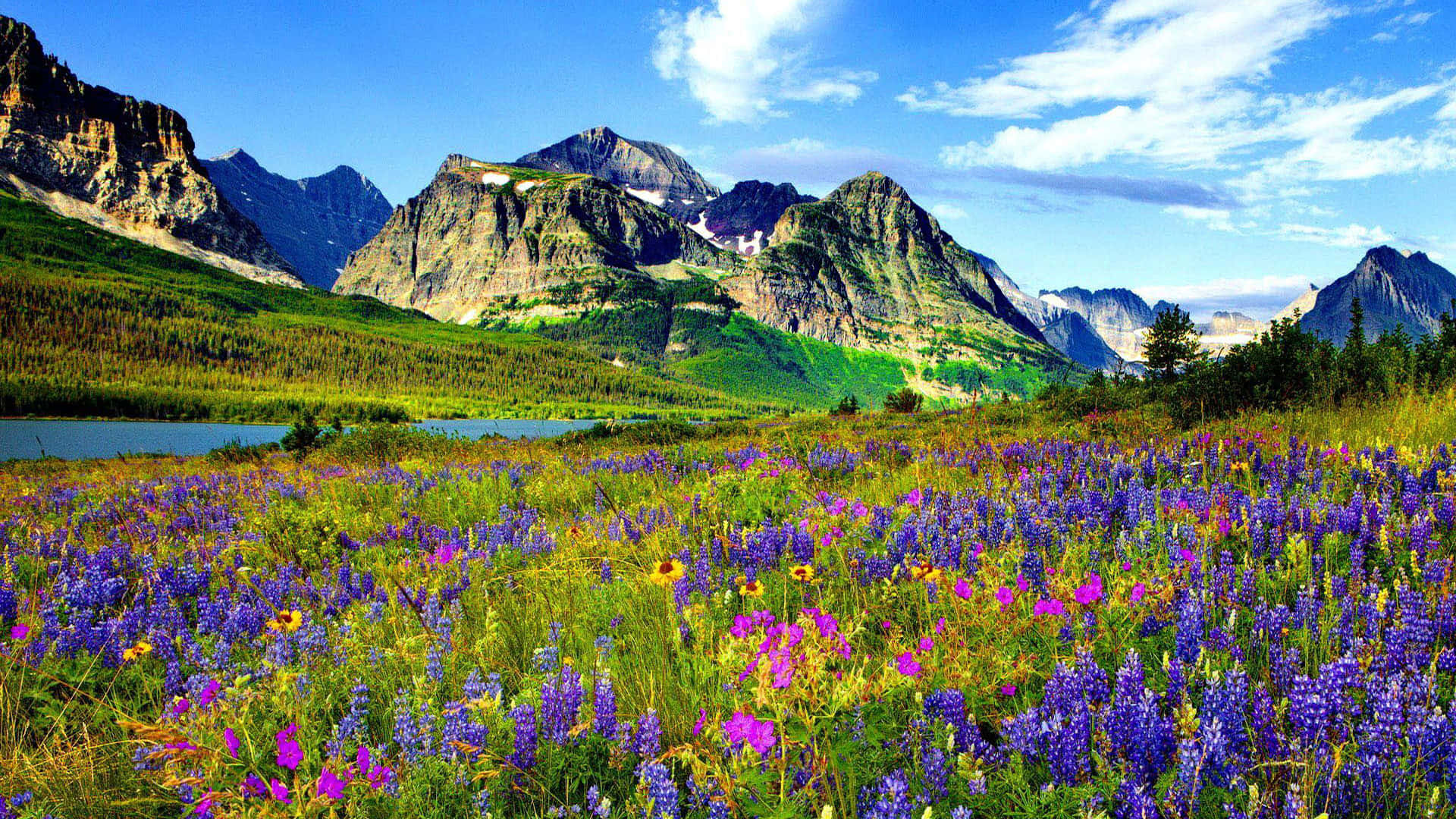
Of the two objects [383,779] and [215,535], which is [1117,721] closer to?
[383,779]

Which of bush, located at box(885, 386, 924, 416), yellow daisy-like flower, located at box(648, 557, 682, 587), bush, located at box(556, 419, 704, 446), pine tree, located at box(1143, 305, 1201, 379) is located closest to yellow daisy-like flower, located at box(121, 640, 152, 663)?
yellow daisy-like flower, located at box(648, 557, 682, 587)

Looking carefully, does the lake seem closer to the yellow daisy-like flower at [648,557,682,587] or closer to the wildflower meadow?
the wildflower meadow

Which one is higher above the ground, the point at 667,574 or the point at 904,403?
the point at 904,403

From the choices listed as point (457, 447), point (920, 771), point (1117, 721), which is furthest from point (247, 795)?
point (457, 447)

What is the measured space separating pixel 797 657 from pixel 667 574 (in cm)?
165

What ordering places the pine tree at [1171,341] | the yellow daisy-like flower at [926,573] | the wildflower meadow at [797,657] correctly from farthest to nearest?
the pine tree at [1171,341], the yellow daisy-like flower at [926,573], the wildflower meadow at [797,657]

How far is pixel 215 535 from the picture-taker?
6.89 m

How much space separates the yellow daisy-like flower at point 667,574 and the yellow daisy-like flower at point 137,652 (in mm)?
2585

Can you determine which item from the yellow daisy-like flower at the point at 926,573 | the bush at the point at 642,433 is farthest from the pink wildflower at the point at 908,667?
the bush at the point at 642,433

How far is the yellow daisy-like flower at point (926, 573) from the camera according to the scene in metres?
3.39

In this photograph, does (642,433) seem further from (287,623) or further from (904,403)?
(287,623)

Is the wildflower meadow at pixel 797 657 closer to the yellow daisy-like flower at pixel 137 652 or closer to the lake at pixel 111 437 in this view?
the yellow daisy-like flower at pixel 137 652

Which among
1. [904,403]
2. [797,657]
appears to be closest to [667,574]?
[797,657]

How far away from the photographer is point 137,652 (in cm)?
334
